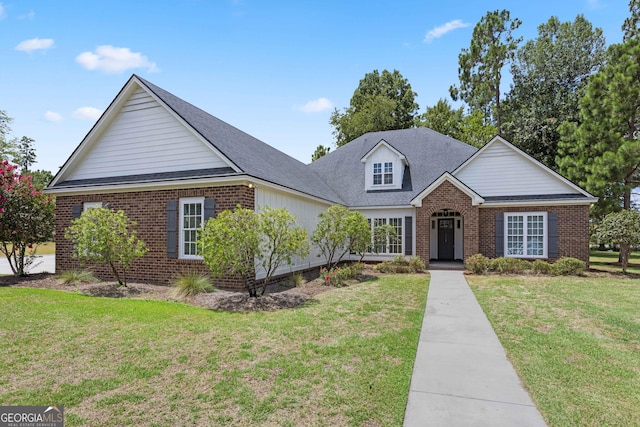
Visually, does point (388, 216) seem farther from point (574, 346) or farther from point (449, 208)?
point (574, 346)

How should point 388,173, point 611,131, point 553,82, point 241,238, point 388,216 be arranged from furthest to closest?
point 553,82 < point 611,131 < point 388,173 < point 388,216 < point 241,238

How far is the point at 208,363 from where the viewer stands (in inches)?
186

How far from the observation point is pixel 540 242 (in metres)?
14.9

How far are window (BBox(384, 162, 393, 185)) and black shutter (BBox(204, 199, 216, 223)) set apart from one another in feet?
33.2

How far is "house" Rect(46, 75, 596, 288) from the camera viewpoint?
36.2 feet

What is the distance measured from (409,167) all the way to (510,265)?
7484 millimetres

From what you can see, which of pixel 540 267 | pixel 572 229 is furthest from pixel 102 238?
pixel 572 229

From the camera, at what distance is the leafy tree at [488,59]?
31.9 m

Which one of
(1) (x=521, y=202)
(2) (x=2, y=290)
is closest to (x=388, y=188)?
(1) (x=521, y=202)

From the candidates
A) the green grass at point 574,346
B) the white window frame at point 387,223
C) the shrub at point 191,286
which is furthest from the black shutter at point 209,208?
the white window frame at point 387,223

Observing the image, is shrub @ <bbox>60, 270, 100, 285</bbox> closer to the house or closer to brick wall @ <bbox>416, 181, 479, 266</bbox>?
the house

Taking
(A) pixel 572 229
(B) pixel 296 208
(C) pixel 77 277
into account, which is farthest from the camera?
(A) pixel 572 229

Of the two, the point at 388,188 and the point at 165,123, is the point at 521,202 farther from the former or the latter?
the point at 165,123

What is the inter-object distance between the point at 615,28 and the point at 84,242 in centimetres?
3664
